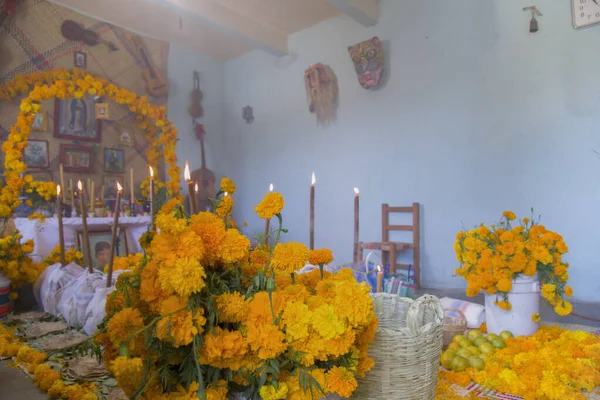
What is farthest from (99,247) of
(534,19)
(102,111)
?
(534,19)

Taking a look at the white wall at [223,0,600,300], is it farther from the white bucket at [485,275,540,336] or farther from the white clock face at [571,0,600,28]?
the white bucket at [485,275,540,336]

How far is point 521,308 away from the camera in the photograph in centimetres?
202

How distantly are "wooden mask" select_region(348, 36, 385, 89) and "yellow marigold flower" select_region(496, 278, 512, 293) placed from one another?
9.56ft

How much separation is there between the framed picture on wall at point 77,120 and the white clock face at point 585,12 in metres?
5.13

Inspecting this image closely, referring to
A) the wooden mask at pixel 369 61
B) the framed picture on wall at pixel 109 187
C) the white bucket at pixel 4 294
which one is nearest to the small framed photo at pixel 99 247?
the framed picture on wall at pixel 109 187

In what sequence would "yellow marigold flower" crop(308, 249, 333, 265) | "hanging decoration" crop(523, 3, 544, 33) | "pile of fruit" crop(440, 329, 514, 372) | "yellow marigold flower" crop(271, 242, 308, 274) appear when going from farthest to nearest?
"hanging decoration" crop(523, 3, 544, 33)
"pile of fruit" crop(440, 329, 514, 372)
"yellow marigold flower" crop(308, 249, 333, 265)
"yellow marigold flower" crop(271, 242, 308, 274)

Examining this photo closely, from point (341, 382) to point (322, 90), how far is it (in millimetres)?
4476

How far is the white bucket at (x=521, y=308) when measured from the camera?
2.01 meters

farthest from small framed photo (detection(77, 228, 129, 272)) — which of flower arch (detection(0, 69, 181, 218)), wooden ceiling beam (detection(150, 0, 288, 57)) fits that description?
wooden ceiling beam (detection(150, 0, 288, 57))

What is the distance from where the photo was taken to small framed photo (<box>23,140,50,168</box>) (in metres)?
4.29

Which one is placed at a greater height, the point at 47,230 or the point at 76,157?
the point at 76,157

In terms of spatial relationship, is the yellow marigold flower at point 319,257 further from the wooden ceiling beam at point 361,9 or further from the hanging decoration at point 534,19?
the wooden ceiling beam at point 361,9

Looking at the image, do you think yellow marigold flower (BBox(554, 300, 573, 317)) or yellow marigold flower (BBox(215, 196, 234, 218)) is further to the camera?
yellow marigold flower (BBox(554, 300, 573, 317))

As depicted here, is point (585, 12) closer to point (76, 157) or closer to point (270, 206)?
point (270, 206)
